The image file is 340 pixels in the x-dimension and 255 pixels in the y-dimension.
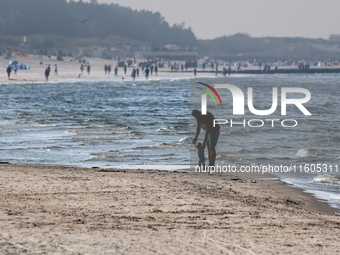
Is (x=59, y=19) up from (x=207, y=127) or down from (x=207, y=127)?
up

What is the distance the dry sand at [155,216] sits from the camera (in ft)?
16.5

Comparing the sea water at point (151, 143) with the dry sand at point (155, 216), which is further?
the sea water at point (151, 143)

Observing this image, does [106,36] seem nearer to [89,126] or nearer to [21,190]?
[89,126]

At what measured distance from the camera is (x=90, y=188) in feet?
25.4

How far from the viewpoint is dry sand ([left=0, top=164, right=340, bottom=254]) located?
16.5 ft

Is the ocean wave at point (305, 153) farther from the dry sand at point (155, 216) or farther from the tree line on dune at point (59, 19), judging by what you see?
the tree line on dune at point (59, 19)

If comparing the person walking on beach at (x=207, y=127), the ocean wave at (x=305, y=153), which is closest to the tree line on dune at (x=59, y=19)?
the ocean wave at (x=305, y=153)

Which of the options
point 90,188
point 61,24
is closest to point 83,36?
point 61,24

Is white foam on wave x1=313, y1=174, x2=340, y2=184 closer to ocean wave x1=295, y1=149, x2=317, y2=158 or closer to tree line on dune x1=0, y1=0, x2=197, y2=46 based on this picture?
ocean wave x1=295, y1=149, x2=317, y2=158

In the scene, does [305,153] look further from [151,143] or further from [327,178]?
[151,143]

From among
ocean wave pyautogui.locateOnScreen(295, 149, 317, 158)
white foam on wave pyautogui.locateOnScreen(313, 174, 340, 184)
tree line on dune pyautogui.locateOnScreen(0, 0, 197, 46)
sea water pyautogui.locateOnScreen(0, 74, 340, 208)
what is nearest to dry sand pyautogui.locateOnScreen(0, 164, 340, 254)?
white foam on wave pyautogui.locateOnScreen(313, 174, 340, 184)

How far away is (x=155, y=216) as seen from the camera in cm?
617

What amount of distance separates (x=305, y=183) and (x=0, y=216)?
5.81 metres

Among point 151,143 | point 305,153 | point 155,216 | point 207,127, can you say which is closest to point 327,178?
point 207,127
